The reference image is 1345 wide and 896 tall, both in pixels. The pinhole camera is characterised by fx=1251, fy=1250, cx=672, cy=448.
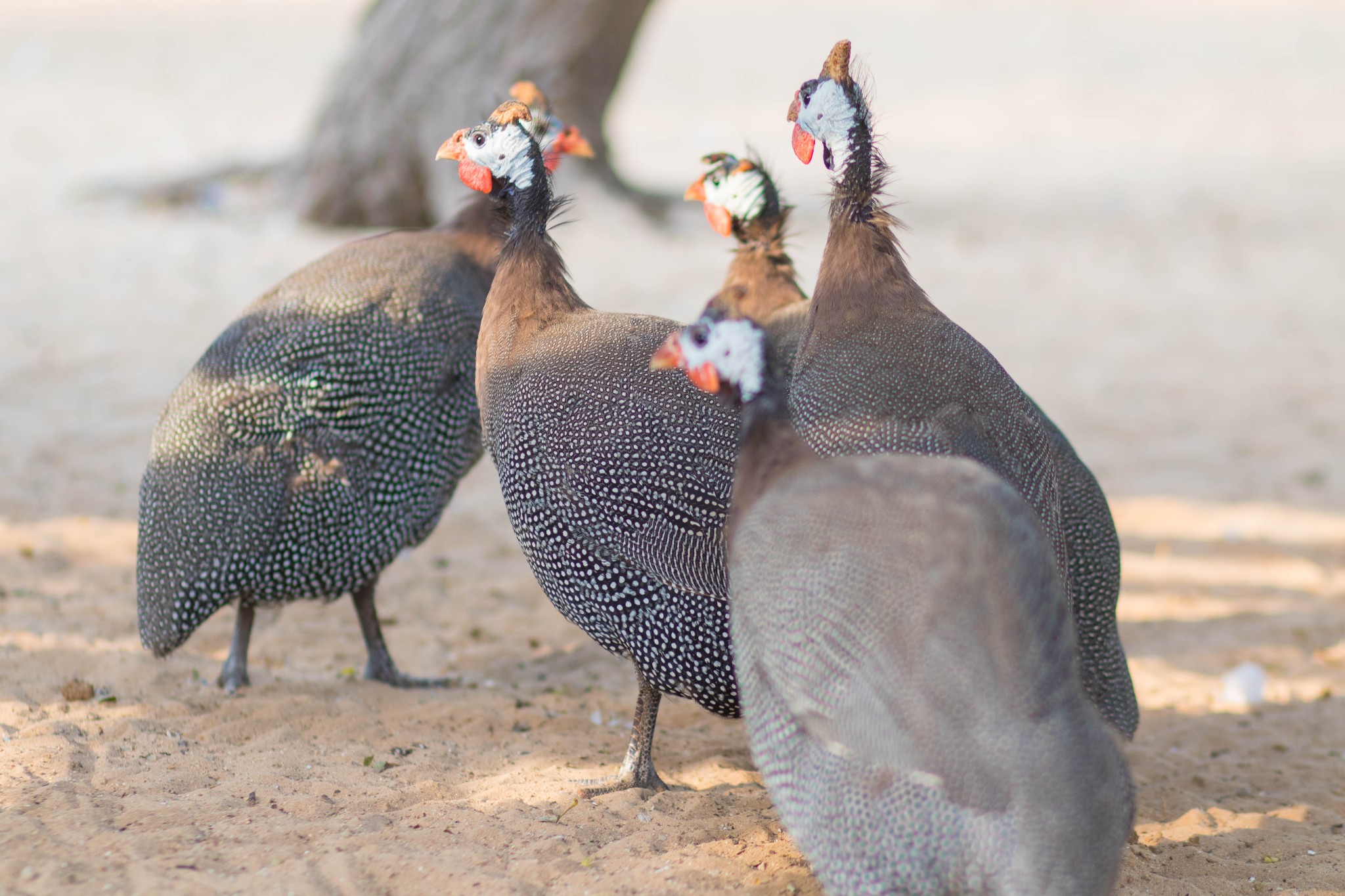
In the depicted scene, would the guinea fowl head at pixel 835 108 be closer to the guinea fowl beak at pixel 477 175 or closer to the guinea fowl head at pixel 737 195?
the guinea fowl head at pixel 737 195

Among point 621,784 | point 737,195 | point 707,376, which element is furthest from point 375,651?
point 707,376

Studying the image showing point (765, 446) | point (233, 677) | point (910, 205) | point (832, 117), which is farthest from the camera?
point (910, 205)

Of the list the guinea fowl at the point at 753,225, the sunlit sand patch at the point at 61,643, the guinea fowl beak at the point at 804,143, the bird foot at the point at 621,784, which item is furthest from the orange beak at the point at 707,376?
the sunlit sand patch at the point at 61,643

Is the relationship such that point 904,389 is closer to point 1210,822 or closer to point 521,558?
point 1210,822

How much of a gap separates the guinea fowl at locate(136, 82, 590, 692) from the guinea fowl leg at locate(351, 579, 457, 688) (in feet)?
0.60

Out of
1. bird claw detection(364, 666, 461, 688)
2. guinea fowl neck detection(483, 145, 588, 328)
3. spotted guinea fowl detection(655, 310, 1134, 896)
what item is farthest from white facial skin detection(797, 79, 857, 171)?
bird claw detection(364, 666, 461, 688)

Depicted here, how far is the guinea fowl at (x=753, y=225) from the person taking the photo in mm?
4320

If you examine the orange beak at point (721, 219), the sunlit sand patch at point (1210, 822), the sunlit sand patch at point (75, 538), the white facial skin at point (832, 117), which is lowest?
the sunlit sand patch at point (1210, 822)

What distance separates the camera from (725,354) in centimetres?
262

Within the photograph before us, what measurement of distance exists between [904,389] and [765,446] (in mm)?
607

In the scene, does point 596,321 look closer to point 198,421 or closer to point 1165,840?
point 198,421

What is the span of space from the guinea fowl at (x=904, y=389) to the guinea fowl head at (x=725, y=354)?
18.9 inches

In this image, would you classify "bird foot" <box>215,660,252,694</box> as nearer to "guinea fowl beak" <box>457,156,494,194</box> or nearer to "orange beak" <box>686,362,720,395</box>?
"guinea fowl beak" <box>457,156,494,194</box>

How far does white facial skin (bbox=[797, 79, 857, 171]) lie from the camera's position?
335 centimetres
